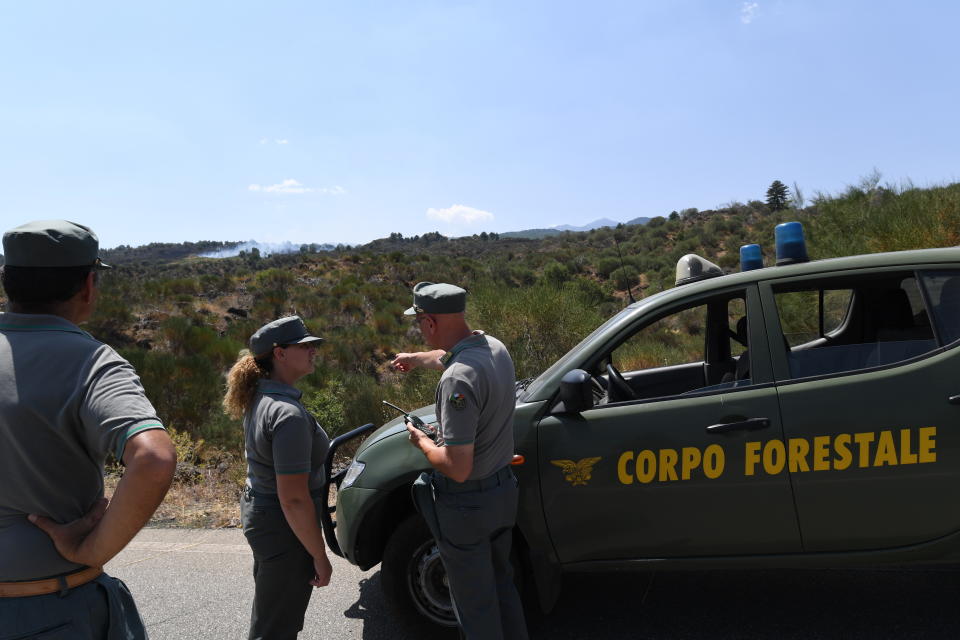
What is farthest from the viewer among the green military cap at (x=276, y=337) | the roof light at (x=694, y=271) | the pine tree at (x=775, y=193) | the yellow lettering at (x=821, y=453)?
the pine tree at (x=775, y=193)

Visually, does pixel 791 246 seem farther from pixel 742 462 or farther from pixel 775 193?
pixel 775 193

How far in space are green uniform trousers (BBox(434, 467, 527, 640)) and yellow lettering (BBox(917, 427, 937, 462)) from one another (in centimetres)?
181

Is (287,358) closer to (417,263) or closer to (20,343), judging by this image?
(20,343)

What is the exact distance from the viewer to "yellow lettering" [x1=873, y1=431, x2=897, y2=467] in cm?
293

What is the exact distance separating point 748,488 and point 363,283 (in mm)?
26379

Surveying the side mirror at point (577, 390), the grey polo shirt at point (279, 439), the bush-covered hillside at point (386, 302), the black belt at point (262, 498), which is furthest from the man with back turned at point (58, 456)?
the bush-covered hillside at point (386, 302)

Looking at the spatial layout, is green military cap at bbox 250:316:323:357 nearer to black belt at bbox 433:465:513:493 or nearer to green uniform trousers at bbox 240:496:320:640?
green uniform trousers at bbox 240:496:320:640

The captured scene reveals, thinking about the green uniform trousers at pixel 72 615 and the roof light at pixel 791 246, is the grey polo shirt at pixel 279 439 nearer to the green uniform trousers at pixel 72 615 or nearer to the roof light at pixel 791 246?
the green uniform trousers at pixel 72 615

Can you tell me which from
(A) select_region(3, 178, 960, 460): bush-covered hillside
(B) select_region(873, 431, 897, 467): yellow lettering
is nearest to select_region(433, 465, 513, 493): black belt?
(B) select_region(873, 431, 897, 467): yellow lettering

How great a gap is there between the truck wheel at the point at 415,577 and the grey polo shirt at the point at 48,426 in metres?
1.89

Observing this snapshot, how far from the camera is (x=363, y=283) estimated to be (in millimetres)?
28578

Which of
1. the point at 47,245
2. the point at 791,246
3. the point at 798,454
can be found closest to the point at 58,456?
the point at 47,245

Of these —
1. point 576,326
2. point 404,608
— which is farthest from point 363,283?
point 404,608

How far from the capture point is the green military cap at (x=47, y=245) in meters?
1.68
